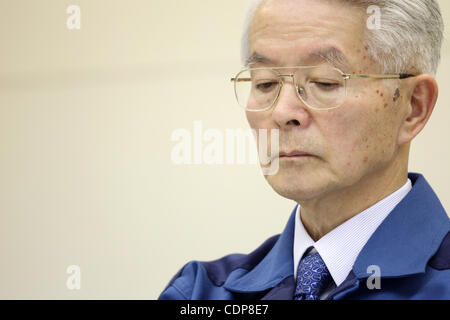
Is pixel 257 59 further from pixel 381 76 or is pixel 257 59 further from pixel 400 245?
pixel 400 245

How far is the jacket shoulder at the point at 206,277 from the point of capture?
52.1 inches

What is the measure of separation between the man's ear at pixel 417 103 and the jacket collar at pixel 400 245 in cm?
11

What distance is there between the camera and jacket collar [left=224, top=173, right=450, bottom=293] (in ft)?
3.69

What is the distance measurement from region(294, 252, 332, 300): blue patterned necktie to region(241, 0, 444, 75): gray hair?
394 millimetres

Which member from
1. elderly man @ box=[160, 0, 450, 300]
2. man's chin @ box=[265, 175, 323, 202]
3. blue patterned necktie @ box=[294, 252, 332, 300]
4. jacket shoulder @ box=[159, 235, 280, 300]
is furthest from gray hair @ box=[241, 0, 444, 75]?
jacket shoulder @ box=[159, 235, 280, 300]

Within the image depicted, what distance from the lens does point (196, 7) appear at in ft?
6.39

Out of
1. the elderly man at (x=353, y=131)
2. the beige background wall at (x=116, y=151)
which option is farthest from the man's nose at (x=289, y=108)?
the beige background wall at (x=116, y=151)

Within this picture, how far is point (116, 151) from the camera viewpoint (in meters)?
2.06

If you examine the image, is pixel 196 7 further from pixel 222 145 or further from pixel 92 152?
pixel 92 152

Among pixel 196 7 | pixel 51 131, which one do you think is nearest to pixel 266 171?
pixel 196 7

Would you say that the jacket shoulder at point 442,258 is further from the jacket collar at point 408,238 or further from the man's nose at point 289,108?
the man's nose at point 289,108

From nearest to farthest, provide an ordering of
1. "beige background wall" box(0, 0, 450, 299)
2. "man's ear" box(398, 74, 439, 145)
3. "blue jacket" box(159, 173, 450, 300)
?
"blue jacket" box(159, 173, 450, 300) < "man's ear" box(398, 74, 439, 145) < "beige background wall" box(0, 0, 450, 299)

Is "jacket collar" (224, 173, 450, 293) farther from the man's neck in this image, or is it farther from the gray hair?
the gray hair

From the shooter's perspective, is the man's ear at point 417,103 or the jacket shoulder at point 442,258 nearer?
the jacket shoulder at point 442,258
